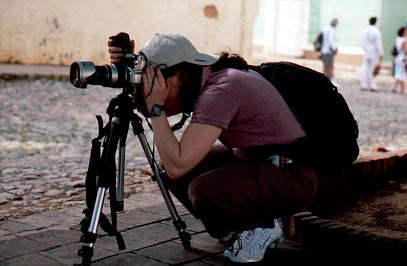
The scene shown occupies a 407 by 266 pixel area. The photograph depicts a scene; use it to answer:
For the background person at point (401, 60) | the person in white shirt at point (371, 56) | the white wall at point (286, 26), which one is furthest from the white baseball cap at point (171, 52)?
the white wall at point (286, 26)

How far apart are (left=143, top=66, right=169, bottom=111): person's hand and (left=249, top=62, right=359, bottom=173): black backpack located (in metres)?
0.49

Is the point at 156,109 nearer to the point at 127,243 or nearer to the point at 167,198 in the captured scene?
the point at 167,198

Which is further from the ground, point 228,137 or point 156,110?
point 156,110

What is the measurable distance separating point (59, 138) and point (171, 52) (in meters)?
4.63

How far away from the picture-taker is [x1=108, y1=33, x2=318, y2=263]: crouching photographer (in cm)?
296

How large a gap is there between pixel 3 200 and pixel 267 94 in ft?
7.76

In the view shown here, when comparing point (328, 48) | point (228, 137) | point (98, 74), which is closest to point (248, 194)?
point (228, 137)

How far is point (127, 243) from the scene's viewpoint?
361 centimetres

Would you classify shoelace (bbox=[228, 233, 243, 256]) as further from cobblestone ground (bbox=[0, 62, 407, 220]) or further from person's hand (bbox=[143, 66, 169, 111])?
cobblestone ground (bbox=[0, 62, 407, 220])

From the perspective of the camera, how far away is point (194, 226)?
3.94m

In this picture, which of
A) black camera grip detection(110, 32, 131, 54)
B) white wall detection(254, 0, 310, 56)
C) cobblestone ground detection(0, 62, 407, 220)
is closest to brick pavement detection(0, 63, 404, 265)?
cobblestone ground detection(0, 62, 407, 220)

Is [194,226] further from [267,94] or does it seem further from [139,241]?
[267,94]

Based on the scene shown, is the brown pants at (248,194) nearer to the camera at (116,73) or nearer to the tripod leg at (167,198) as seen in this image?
the tripod leg at (167,198)

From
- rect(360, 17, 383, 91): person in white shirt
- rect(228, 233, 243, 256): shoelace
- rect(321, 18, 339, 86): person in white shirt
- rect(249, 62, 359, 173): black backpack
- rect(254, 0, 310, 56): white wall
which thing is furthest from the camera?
rect(254, 0, 310, 56): white wall
